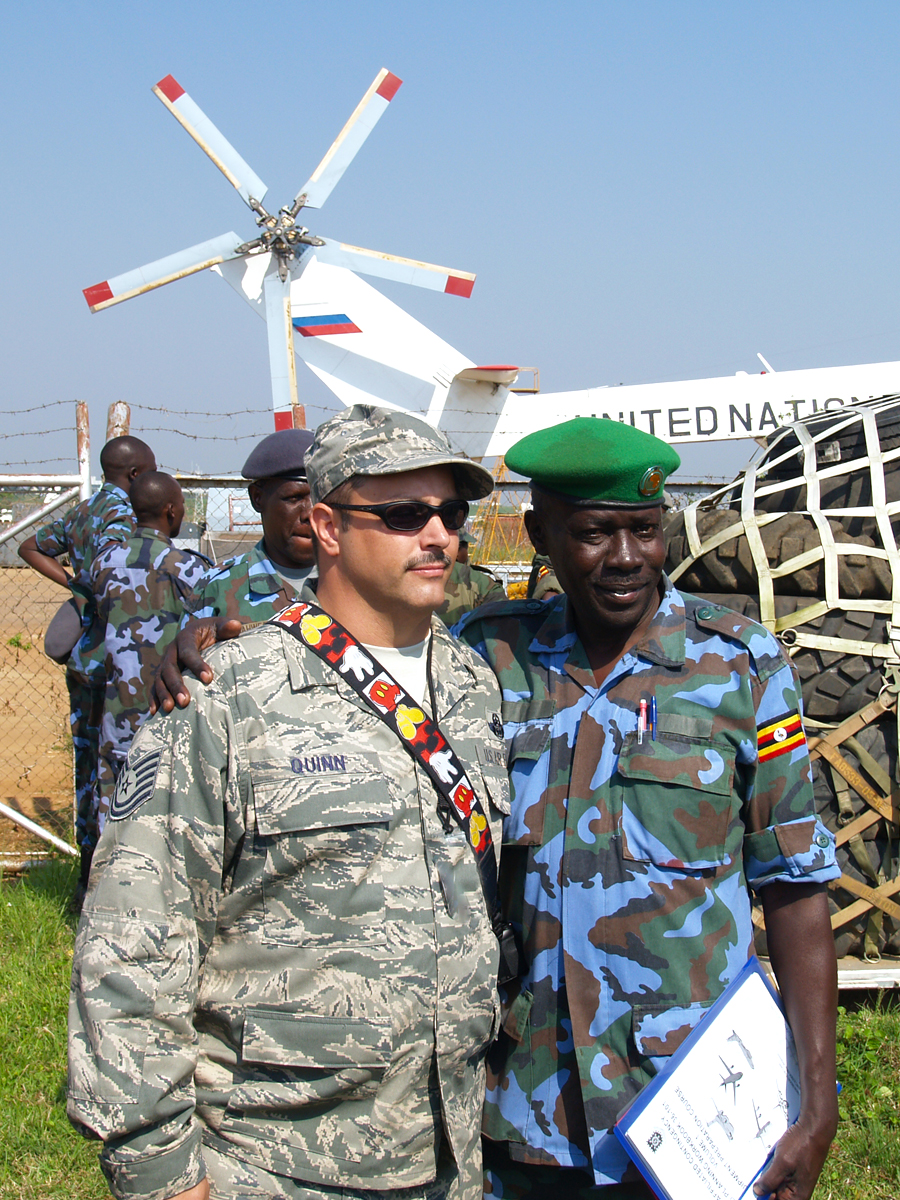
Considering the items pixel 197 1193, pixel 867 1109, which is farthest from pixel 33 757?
pixel 197 1193

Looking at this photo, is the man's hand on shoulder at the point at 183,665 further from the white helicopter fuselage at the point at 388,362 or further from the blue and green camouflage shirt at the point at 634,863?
the white helicopter fuselage at the point at 388,362

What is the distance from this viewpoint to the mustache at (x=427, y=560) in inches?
65.9

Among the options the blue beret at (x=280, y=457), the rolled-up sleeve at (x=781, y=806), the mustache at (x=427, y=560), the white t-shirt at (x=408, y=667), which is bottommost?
the rolled-up sleeve at (x=781, y=806)

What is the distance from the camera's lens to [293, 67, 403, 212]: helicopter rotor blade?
16.2m

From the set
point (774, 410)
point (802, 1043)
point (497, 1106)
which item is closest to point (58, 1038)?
point (497, 1106)

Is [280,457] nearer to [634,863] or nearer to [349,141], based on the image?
[634,863]

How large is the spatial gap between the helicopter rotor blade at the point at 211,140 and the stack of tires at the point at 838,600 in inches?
599

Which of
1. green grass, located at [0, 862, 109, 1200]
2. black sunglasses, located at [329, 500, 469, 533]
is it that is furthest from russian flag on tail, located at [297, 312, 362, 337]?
black sunglasses, located at [329, 500, 469, 533]

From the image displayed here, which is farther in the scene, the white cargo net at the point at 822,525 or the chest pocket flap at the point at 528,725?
the white cargo net at the point at 822,525

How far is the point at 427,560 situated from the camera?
1687 mm

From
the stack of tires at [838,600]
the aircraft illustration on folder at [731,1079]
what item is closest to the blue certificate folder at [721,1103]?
the aircraft illustration on folder at [731,1079]

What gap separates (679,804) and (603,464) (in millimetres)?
676

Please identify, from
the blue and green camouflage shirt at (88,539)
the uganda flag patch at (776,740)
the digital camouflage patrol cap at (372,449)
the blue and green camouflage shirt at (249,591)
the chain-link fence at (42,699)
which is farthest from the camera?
the chain-link fence at (42,699)

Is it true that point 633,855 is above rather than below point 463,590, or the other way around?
below
